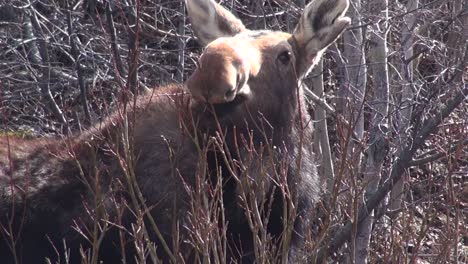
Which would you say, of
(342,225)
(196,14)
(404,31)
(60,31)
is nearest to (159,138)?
(196,14)

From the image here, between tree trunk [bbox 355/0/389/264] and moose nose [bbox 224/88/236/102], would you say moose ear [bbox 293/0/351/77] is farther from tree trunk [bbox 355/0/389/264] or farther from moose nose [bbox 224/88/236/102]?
moose nose [bbox 224/88/236/102]

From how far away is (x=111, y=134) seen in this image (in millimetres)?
5984

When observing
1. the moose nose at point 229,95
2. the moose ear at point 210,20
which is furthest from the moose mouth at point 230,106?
the moose ear at point 210,20

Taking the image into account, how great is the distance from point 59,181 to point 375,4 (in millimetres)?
3059

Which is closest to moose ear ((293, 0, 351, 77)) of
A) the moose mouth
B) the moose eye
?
the moose eye

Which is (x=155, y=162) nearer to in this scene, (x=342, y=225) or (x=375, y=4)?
(x=342, y=225)

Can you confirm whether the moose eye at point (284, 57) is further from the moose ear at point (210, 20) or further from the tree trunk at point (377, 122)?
the tree trunk at point (377, 122)

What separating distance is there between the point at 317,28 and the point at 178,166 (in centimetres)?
137

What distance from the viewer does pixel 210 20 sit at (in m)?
6.84

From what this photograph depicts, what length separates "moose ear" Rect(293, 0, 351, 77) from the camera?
6355 mm

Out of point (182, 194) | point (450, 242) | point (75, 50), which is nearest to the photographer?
point (450, 242)

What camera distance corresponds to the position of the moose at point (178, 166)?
547 centimetres

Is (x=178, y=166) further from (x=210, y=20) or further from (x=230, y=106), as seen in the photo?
(x=210, y=20)

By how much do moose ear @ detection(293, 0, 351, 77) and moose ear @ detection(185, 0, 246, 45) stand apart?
458mm
